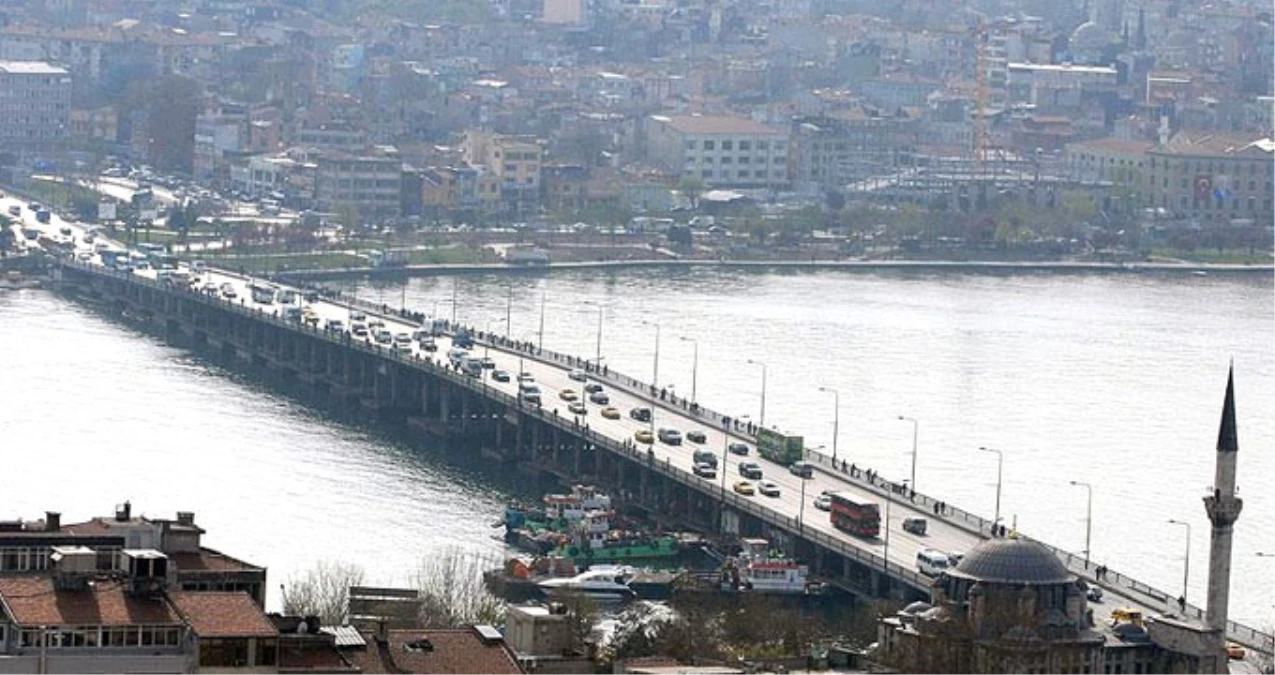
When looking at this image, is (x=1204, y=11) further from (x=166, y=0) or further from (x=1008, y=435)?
(x=1008, y=435)

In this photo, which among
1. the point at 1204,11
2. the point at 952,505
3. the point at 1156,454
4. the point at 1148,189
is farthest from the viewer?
the point at 1204,11

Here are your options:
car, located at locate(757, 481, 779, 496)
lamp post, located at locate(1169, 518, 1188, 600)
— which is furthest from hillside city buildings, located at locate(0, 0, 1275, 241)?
lamp post, located at locate(1169, 518, 1188, 600)

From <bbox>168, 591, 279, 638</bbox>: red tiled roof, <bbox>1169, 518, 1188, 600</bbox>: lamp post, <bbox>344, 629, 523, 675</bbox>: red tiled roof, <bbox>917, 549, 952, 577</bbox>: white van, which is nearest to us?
<bbox>168, 591, 279, 638</bbox>: red tiled roof

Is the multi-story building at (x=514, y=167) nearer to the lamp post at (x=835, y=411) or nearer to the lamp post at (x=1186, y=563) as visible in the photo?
the lamp post at (x=835, y=411)

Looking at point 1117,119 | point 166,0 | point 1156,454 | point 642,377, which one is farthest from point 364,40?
point 1156,454

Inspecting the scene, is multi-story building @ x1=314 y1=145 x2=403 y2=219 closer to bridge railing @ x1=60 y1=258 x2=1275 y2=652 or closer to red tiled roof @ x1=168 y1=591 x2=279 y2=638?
bridge railing @ x1=60 y1=258 x2=1275 y2=652

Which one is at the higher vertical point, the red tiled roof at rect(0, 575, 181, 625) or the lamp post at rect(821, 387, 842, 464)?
the red tiled roof at rect(0, 575, 181, 625)
